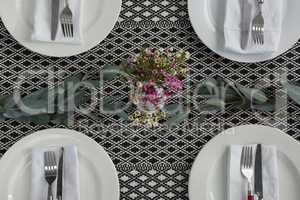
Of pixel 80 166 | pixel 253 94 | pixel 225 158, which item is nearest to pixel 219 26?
pixel 253 94

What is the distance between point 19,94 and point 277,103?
2.06 ft

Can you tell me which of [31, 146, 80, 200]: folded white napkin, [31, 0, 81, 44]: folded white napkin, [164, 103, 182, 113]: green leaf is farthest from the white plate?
[31, 146, 80, 200]: folded white napkin

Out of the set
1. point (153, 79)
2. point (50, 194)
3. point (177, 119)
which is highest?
point (153, 79)

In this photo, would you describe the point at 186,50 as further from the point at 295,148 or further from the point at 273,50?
the point at 295,148

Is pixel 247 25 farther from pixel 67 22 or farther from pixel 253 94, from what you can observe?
pixel 67 22

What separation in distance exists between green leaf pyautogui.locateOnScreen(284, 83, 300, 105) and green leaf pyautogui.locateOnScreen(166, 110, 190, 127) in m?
0.25

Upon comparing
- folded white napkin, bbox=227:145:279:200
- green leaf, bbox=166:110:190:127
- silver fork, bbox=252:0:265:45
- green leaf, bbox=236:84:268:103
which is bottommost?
folded white napkin, bbox=227:145:279:200

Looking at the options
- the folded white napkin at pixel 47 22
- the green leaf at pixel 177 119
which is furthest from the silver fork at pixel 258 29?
the folded white napkin at pixel 47 22

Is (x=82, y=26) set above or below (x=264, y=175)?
above

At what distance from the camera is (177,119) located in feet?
4.14

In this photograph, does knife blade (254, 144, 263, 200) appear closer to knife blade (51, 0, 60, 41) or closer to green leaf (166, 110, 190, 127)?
green leaf (166, 110, 190, 127)

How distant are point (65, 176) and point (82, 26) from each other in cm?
36

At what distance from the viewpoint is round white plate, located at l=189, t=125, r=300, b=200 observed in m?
1.22

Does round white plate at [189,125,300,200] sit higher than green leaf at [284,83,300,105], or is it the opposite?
green leaf at [284,83,300,105]
